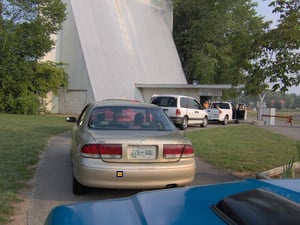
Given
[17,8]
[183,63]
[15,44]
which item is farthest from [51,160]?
[183,63]

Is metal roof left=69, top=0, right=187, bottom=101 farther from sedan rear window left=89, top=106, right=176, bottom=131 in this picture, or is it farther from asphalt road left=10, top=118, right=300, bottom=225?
sedan rear window left=89, top=106, right=176, bottom=131

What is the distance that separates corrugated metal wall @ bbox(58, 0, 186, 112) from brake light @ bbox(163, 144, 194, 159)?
73.2 ft

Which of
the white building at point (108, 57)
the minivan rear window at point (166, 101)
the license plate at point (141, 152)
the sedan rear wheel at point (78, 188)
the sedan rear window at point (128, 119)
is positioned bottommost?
the sedan rear wheel at point (78, 188)

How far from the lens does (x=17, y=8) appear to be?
24.9 meters

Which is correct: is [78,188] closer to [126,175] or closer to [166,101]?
[126,175]

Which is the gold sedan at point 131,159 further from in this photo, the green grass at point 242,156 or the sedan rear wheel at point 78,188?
the green grass at point 242,156

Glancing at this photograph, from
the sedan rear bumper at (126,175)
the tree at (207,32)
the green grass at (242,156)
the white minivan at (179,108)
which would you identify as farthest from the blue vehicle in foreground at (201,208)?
the tree at (207,32)

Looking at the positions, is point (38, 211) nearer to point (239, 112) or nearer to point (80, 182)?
point (80, 182)

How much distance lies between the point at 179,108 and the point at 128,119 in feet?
42.3

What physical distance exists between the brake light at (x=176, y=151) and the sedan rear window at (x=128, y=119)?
2.04ft

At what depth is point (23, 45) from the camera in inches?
972

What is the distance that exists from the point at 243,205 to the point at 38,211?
3.45 metres

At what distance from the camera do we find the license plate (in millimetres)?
4922

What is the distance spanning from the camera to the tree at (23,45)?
24.4m
